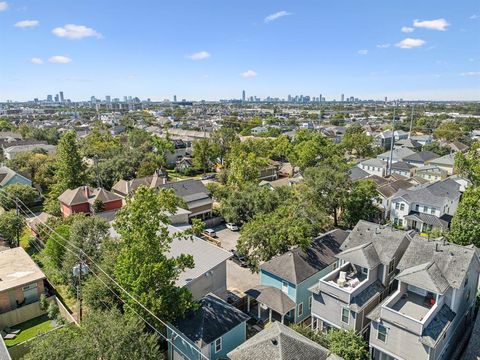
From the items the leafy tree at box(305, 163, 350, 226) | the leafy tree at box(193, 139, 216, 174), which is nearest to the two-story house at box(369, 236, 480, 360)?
the leafy tree at box(305, 163, 350, 226)

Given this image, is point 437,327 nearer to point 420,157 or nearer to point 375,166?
point 375,166

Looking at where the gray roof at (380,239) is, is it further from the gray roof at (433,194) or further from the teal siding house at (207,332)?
the gray roof at (433,194)

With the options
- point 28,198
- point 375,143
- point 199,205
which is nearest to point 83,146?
point 28,198

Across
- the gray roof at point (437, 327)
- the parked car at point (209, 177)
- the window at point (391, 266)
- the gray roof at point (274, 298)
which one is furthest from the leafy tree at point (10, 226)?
the gray roof at point (437, 327)

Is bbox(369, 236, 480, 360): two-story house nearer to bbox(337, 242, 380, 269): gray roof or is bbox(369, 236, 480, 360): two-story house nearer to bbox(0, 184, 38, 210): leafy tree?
bbox(337, 242, 380, 269): gray roof

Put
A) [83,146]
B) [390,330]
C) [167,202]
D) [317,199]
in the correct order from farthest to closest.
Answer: [83,146], [317,199], [167,202], [390,330]

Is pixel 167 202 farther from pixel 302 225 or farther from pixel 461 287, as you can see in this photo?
pixel 461 287
